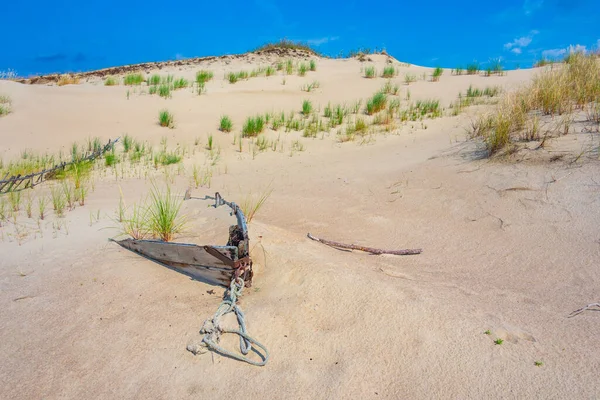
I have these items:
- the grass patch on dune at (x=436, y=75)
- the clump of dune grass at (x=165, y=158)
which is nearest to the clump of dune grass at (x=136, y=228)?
the clump of dune grass at (x=165, y=158)

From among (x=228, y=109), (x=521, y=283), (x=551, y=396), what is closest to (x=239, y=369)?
(x=551, y=396)

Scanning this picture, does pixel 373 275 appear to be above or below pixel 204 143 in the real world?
below

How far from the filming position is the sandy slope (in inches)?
69.6

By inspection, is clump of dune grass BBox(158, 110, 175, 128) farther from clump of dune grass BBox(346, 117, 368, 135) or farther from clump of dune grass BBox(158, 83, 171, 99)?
clump of dune grass BBox(346, 117, 368, 135)

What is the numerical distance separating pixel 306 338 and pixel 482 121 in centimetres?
515

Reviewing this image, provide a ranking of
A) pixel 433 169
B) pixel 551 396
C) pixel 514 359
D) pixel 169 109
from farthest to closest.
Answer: pixel 169 109, pixel 433 169, pixel 514 359, pixel 551 396

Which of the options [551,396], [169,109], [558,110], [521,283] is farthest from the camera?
[169,109]

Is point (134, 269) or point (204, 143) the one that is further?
point (204, 143)

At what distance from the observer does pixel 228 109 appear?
962cm

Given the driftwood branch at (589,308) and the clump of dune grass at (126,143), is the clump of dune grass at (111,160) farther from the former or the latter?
the driftwood branch at (589,308)

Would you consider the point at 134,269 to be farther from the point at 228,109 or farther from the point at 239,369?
the point at 228,109

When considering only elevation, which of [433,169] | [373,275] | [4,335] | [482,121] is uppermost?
[482,121]

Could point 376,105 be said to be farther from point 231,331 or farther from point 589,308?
point 231,331

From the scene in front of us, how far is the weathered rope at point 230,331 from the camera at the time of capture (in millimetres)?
1896
